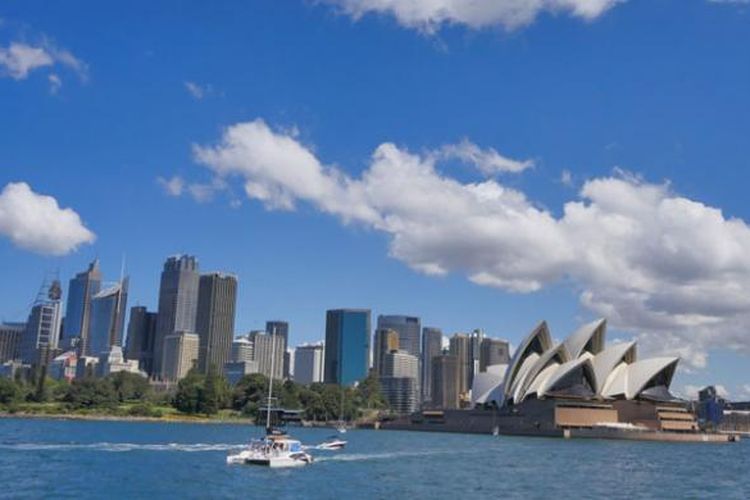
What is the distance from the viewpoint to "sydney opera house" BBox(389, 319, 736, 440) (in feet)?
394

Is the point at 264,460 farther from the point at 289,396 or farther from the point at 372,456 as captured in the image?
the point at 289,396

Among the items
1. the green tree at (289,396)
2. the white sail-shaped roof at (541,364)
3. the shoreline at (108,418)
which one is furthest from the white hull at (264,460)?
the green tree at (289,396)

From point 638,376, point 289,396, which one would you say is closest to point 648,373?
point 638,376

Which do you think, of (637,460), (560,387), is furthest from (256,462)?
(560,387)

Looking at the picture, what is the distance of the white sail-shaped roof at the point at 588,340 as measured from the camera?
12256 cm

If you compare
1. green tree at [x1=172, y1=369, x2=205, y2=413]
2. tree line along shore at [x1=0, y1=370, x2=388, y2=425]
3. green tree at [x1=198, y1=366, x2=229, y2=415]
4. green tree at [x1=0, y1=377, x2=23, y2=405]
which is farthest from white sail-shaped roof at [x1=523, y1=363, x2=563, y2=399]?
green tree at [x1=0, y1=377, x2=23, y2=405]

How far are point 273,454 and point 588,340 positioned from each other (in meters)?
78.9

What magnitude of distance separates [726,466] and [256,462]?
39.1 meters

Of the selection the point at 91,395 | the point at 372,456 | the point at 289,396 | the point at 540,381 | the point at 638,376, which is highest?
the point at 638,376

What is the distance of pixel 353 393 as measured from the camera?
630 ft

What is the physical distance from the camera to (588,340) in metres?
123

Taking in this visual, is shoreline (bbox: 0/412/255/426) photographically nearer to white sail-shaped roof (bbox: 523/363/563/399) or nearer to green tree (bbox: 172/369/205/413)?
green tree (bbox: 172/369/205/413)

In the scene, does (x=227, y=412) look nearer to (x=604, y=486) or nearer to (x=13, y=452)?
(x=13, y=452)

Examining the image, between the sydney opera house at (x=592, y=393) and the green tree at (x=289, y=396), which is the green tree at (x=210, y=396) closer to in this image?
the green tree at (x=289, y=396)
